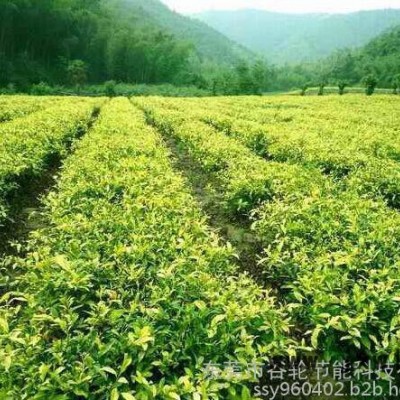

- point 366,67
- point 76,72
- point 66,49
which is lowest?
point 76,72

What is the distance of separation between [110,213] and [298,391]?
371 cm

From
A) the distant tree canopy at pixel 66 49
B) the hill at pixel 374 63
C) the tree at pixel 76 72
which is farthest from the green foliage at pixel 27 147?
the hill at pixel 374 63

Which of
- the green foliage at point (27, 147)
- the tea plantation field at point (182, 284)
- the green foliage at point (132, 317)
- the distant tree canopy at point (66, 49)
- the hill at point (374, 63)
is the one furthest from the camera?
the hill at point (374, 63)

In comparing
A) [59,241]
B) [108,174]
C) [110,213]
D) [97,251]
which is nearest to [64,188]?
[108,174]

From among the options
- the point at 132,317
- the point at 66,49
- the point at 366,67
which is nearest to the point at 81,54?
the point at 66,49

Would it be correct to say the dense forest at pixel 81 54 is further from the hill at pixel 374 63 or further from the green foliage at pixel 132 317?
the green foliage at pixel 132 317

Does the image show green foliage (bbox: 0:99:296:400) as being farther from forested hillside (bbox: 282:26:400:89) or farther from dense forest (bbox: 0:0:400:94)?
forested hillside (bbox: 282:26:400:89)

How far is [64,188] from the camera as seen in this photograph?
27.8ft

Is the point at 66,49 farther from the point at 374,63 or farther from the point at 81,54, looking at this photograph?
the point at 374,63

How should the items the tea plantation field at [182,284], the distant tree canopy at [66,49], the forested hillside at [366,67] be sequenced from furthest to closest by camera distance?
the forested hillside at [366,67], the distant tree canopy at [66,49], the tea plantation field at [182,284]

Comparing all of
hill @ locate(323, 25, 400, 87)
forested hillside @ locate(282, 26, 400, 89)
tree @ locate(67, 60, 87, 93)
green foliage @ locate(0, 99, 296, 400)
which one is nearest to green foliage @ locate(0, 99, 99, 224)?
green foliage @ locate(0, 99, 296, 400)

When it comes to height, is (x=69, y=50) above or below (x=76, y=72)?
above

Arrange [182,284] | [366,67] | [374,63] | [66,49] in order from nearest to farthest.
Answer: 1. [182,284]
2. [66,49]
3. [366,67]
4. [374,63]

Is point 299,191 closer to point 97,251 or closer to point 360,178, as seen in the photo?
point 360,178
